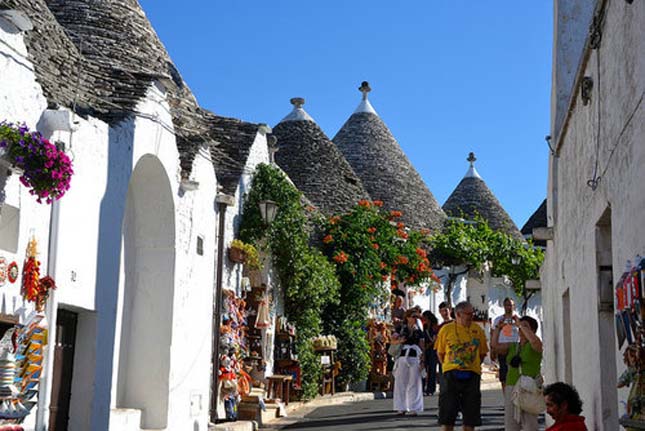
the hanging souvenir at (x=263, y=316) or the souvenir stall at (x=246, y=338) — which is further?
the hanging souvenir at (x=263, y=316)

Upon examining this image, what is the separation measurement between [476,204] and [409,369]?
25.1 m

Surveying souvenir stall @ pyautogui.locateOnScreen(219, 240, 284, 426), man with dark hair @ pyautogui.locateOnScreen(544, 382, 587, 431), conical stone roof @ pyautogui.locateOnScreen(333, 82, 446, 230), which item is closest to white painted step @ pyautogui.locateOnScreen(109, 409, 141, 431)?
souvenir stall @ pyautogui.locateOnScreen(219, 240, 284, 426)

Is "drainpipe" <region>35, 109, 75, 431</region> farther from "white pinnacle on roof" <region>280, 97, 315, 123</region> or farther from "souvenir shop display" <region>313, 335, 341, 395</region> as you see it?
"white pinnacle on roof" <region>280, 97, 315, 123</region>

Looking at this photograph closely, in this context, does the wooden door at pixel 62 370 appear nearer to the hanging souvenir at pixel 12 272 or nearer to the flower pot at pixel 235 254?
the hanging souvenir at pixel 12 272

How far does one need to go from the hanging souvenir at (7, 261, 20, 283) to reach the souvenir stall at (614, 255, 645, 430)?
4.82 meters

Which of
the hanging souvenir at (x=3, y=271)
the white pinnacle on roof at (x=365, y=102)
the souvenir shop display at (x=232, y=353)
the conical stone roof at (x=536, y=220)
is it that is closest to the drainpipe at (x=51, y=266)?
the hanging souvenir at (x=3, y=271)

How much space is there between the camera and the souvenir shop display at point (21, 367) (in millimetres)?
7258

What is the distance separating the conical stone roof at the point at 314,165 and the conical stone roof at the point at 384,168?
4.60 m

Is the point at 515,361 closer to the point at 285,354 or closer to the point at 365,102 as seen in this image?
the point at 285,354

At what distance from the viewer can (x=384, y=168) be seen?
30.4 m

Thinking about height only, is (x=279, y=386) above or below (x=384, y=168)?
below

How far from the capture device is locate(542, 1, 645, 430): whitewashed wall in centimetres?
507

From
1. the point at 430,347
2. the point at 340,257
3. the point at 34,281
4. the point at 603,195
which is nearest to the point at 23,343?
the point at 34,281

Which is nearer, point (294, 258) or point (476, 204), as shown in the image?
point (294, 258)
